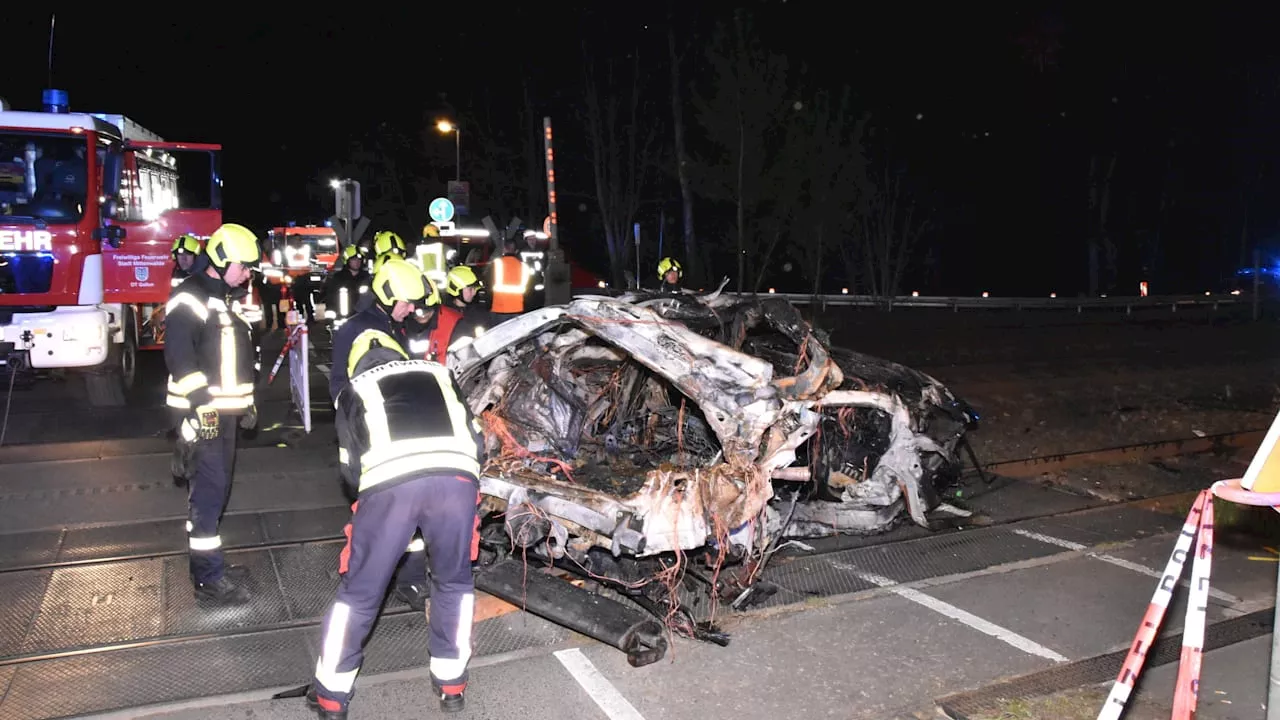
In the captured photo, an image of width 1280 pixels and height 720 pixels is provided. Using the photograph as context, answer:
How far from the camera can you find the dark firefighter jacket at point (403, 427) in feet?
12.0

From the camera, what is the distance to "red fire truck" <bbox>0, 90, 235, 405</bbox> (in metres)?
9.23

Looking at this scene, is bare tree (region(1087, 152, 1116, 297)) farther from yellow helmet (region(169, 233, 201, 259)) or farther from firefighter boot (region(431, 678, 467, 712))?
firefighter boot (region(431, 678, 467, 712))

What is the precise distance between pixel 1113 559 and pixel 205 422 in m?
5.62

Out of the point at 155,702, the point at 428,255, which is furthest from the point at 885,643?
the point at 428,255

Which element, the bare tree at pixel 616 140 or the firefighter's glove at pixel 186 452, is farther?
the bare tree at pixel 616 140

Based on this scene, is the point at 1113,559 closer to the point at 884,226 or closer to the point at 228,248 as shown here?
the point at 228,248

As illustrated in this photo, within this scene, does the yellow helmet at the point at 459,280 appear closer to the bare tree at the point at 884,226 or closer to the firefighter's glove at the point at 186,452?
the firefighter's glove at the point at 186,452

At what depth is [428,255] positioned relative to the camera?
10.3 metres

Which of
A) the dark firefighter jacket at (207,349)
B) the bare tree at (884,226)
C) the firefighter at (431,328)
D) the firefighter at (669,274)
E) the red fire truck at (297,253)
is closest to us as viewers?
the firefighter at (431,328)

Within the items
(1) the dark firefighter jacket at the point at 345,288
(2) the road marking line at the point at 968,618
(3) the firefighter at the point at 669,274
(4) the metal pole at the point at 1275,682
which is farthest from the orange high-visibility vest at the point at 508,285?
(4) the metal pole at the point at 1275,682

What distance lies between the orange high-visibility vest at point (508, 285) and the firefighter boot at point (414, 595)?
4.46 metres

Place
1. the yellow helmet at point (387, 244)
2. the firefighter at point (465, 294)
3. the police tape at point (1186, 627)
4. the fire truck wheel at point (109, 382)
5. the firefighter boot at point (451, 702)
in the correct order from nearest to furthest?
the police tape at point (1186, 627), the firefighter boot at point (451, 702), the firefighter at point (465, 294), the yellow helmet at point (387, 244), the fire truck wheel at point (109, 382)

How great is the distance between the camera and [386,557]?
3.68m

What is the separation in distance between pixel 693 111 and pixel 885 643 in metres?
26.5
